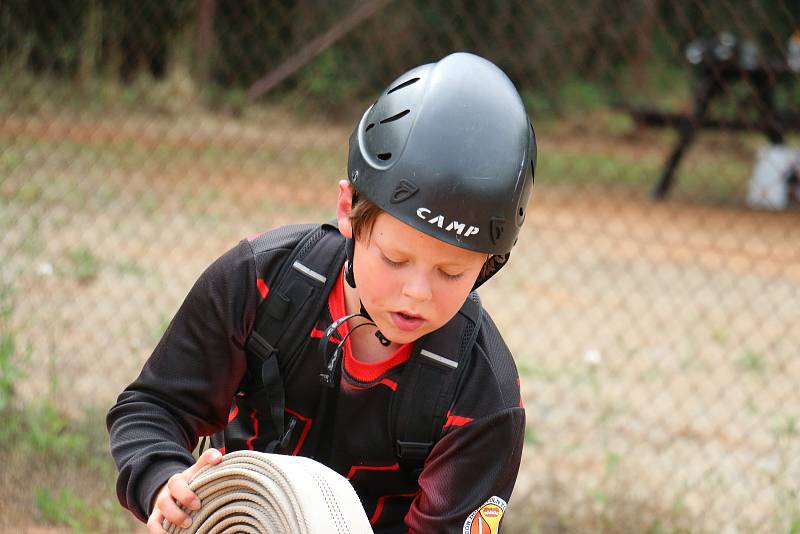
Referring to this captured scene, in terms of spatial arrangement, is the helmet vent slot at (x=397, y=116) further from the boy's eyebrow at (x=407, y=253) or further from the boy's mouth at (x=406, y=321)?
the boy's mouth at (x=406, y=321)

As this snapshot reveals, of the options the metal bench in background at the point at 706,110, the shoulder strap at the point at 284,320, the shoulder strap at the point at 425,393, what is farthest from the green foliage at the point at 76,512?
the metal bench in background at the point at 706,110

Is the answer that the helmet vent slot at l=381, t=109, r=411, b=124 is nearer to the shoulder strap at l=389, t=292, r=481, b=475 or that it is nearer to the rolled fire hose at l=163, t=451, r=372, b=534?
the shoulder strap at l=389, t=292, r=481, b=475

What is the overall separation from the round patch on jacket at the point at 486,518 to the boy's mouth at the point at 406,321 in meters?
0.43

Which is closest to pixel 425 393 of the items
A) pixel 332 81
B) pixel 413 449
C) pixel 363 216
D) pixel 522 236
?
pixel 413 449

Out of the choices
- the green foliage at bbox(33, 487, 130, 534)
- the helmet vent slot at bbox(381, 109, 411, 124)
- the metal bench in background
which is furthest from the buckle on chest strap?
the metal bench in background

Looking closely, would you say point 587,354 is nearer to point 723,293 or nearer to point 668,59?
point 723,293

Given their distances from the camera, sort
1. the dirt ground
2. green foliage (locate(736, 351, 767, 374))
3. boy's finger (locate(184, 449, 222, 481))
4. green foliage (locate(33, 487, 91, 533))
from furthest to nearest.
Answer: green foliage (locate(736, 351, 767, 374))
the dirt ground
green foliage (locate(33, 487, 91, 533))
boy's finger (locate(184, 449, 222, 481))

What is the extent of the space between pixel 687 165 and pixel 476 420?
39.2ft

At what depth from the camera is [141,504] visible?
6.88ft

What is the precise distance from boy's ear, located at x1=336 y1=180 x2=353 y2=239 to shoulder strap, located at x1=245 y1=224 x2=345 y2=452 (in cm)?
13

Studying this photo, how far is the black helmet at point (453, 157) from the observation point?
199 centimetres

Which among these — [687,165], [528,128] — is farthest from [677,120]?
[528,128]

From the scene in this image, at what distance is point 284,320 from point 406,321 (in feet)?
1.03

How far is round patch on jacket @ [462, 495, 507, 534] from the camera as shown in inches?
85.5
